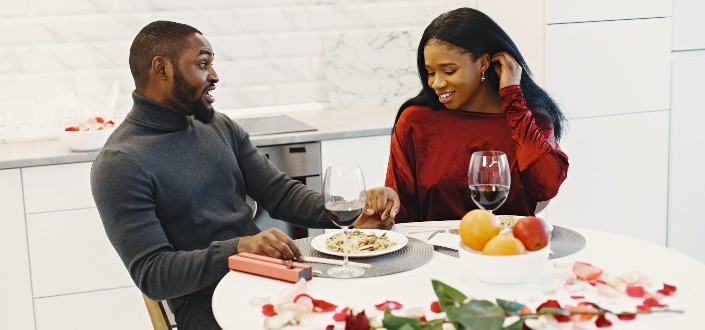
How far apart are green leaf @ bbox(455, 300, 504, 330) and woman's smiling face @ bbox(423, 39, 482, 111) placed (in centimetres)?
124

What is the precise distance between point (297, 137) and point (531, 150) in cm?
115

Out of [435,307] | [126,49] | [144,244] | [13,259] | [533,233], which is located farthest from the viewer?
[126,49]

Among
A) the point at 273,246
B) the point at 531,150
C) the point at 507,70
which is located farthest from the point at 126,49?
the point at 273,246

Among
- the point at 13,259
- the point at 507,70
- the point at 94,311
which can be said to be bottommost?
the point at 94,311

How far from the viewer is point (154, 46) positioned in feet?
7.30

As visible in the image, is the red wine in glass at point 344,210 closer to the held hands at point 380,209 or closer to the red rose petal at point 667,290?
the held hands at point 380,209

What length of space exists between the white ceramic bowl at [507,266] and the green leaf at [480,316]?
26 cm

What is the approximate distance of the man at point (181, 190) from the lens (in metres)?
1.99

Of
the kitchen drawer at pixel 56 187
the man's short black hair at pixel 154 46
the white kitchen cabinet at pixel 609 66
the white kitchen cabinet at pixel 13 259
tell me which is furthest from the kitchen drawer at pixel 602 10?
the white kitchen cabinet at pixel 13 259

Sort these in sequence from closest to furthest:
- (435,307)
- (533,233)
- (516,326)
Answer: (516,326), (435,307), (533,233)

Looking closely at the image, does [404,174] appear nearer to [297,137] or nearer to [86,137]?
[297,137]

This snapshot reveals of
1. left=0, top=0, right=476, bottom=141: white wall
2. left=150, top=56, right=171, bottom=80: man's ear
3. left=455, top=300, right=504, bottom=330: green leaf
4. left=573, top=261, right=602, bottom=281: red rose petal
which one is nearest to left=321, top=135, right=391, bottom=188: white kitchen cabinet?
left=0, top=0, right=476, bottom=141: white wall

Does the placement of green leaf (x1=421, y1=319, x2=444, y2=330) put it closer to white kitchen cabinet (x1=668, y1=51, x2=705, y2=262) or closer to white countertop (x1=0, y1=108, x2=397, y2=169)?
white countertop (x1=0, y1=108, x2=397, y2=169)

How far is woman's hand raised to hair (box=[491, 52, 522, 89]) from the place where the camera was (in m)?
2.50
